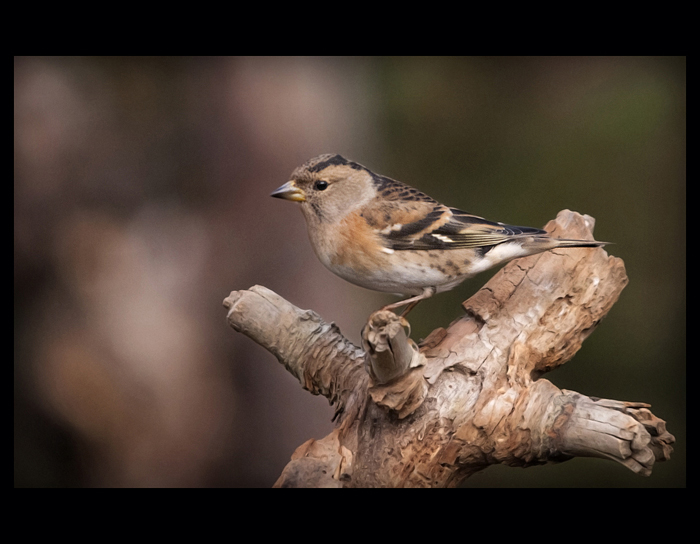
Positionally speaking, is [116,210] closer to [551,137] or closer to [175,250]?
[175,250]

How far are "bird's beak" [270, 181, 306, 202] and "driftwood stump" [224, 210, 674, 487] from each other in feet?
1.30

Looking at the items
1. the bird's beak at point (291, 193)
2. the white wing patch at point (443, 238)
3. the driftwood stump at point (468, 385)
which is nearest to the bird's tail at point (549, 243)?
the driftwood stump at point (468, 385)

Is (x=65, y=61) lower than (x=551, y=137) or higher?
higher

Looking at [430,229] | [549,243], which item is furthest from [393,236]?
[549,243]

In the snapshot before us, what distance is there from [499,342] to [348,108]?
171cm

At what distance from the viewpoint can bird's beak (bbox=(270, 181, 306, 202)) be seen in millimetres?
2348

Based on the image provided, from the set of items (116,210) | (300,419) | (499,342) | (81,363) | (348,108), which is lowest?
(300,419)

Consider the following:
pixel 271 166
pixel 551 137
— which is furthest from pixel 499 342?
pixel 551 137

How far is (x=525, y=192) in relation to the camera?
11.6 ft

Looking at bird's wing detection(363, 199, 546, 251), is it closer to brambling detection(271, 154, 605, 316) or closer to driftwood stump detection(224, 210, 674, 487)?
brambling detection(271, 154, 605, 316)

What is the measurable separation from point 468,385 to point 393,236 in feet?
1.99

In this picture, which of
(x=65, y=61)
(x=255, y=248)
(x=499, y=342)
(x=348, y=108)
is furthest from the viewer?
(x=348, y=108)

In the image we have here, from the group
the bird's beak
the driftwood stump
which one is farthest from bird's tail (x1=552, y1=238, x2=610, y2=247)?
the bird's beak

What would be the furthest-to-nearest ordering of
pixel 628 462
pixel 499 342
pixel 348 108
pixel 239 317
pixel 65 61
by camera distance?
pixel 348 108
pixel 65 61
pixel 239 317
pixel 499 342
pixel 628 462
